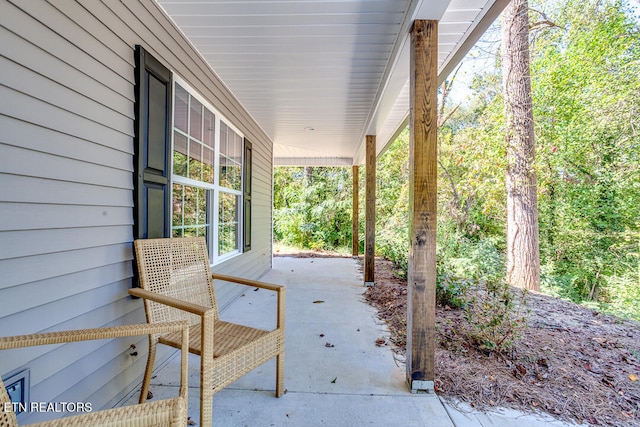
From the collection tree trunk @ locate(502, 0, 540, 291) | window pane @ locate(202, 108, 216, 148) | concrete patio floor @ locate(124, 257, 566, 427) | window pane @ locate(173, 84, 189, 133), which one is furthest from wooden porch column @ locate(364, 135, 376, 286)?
window pane @ locate(173, 84, 189, 133)

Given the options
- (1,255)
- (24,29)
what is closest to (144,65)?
(24,29)

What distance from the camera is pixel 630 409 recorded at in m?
1.74

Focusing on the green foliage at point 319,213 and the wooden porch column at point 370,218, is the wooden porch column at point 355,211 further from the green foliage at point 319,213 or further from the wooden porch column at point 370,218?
the wooden porch column at point 370,218

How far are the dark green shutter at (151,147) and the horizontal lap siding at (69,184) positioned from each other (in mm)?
52

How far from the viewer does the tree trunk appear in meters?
5.22

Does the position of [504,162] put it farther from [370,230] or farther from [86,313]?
[86,313]

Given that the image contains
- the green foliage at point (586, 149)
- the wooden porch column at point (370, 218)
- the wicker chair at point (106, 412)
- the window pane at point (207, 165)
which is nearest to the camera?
the wicker chair at point (106, 412)

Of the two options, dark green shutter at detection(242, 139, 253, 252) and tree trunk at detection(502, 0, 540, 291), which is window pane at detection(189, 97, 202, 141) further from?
tree trunk at detection(502, 0, 540, 291)

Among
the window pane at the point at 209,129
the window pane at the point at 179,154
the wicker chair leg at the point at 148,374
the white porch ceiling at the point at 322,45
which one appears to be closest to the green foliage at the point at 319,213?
the white porch ceiling at the point at 322,45

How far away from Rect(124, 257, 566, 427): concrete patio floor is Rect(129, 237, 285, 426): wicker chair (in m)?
0.19

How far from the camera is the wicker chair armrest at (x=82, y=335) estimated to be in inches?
37.3

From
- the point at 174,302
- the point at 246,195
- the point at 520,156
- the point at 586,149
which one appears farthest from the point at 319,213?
the point at 174,302

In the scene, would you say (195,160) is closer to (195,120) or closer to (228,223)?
(195,120)

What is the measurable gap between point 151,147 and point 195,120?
3.07 ft
